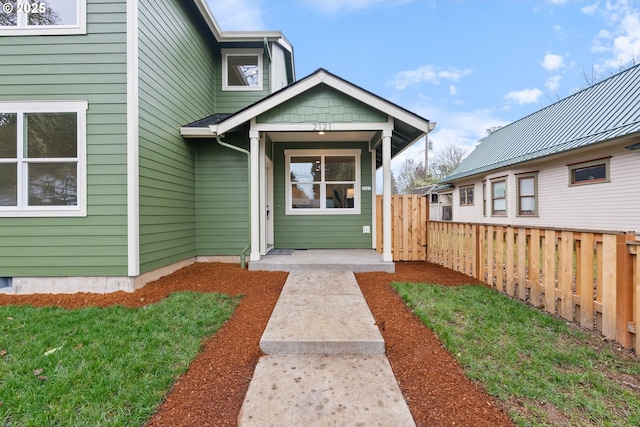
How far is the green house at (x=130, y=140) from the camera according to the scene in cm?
439

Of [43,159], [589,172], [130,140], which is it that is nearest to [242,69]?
[130,140]

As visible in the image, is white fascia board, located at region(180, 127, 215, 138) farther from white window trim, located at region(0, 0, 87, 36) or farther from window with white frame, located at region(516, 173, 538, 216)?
window with white frame, located at region(516, 173, 538, 216)

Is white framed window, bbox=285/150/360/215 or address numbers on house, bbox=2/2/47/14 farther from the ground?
address numbers on house, bbox=2/2/47/14

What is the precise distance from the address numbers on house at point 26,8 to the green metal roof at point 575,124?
1169cm

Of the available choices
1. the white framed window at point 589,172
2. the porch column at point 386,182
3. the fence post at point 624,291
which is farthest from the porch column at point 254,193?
the white framed window at point 589,172

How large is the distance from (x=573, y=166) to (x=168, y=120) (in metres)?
11.2

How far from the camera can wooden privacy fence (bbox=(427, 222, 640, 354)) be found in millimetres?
2752

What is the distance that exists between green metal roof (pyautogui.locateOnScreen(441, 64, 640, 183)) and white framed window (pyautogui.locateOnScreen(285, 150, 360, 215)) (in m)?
6.40

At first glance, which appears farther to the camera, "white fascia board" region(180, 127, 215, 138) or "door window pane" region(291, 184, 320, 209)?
"door window pane" region(291, 184, 320, 209)

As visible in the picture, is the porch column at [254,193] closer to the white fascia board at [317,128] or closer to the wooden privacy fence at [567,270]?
the white fascia board at [317,128]

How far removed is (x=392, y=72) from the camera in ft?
88.8

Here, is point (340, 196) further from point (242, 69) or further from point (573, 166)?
point (573, 166)

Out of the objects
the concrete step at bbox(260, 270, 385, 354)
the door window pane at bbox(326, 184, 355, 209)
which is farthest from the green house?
the concrete step at bbox(260, 270, 385, 354)

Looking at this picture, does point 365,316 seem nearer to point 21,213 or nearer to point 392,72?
point 21,213
